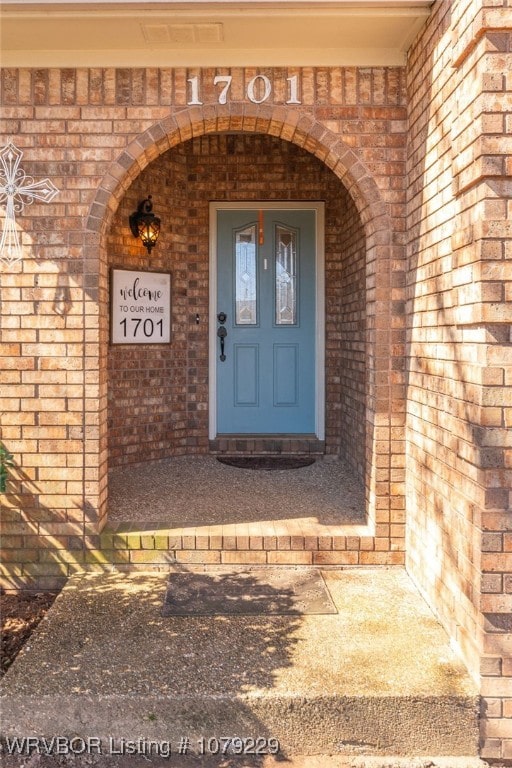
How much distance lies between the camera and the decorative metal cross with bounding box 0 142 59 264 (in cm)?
362

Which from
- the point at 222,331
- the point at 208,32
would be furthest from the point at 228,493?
the point at 208,32

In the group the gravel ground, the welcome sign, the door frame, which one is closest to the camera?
the gravel ground

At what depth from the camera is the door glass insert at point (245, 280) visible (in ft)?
19.0

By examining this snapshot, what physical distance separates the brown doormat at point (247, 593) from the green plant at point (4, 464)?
1050 mm

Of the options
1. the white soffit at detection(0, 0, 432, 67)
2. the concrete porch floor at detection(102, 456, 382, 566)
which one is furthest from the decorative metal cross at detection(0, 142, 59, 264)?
the concrete porch floor at detection(102, 456, 382, 566)

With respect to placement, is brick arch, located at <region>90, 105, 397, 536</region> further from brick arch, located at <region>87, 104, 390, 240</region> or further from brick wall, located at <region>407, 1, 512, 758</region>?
brick wall, located at <region>407, 1, 512, 758</region>

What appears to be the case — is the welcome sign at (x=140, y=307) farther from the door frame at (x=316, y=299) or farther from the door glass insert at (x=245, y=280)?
the door glass insert at (x=245, y=280)

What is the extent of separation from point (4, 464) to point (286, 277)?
309cm

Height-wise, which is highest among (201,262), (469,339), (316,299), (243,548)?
(201,262)

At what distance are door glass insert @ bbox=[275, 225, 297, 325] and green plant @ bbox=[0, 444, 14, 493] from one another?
9.30ft

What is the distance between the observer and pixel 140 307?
17.6 ft

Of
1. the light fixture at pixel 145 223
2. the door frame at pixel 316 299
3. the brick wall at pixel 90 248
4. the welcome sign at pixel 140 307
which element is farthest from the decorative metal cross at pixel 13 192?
the door frame at pixel 316 299

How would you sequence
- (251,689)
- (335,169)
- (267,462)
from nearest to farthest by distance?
(251,689)
(335,169)
(267,462)

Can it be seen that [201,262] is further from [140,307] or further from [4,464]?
[4,464]
